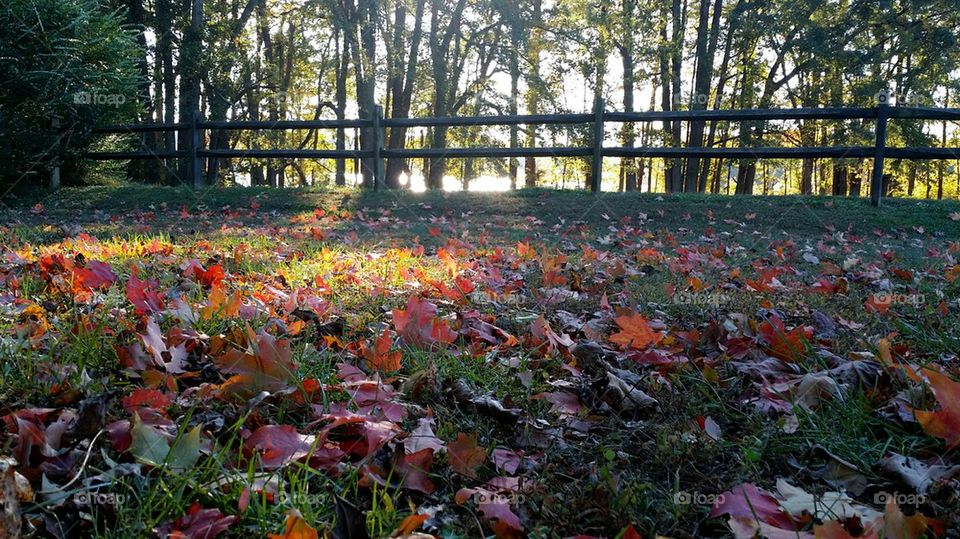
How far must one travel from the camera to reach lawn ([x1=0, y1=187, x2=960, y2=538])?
Result: 131 cm

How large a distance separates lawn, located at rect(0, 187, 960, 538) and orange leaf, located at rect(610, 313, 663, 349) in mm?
12

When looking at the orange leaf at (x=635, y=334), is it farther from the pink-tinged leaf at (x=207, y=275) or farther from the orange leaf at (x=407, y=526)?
the pink-tinged leaf at (x=207, y=275)

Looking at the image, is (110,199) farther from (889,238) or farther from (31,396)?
(889,238)

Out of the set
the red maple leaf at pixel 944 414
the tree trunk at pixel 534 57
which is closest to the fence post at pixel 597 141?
the tree trunk at pixel 534 57

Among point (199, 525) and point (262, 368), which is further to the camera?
point (262, 368)

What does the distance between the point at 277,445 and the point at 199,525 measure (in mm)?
287

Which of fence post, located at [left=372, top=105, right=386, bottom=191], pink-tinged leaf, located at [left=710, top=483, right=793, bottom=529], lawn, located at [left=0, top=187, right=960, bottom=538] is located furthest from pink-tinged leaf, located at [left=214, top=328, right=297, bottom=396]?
fence post, located at [left=372, top=105, right=386, bottom=191]

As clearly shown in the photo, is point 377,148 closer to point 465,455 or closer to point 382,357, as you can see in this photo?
point 382,357

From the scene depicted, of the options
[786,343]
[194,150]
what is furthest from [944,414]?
[194,150]

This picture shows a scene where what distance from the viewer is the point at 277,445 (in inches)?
58.3

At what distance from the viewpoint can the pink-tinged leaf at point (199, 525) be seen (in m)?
1.19

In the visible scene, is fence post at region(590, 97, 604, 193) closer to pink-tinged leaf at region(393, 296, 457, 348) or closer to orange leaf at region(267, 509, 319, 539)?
pink-tinged leaf at region(393, 296, 457, 348)

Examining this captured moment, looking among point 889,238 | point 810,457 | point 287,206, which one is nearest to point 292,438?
point 810,457

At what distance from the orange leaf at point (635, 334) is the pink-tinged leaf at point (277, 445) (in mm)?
1246
